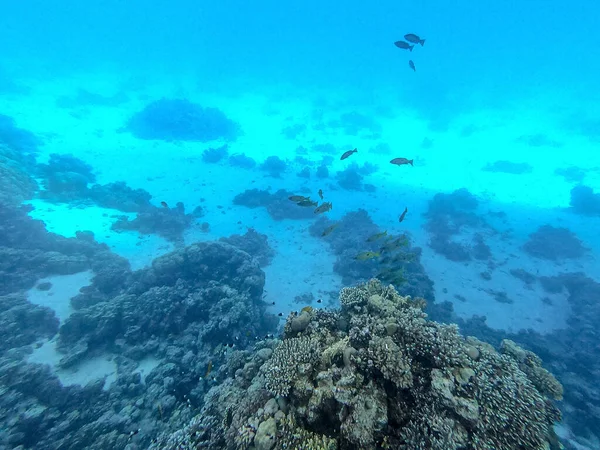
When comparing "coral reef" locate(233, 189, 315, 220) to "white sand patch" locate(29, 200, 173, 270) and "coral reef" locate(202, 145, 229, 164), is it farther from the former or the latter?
"coral reef" locate(202, 145, 229, 164)

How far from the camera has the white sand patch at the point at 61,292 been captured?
12695 millimetres

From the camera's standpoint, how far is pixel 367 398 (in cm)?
384

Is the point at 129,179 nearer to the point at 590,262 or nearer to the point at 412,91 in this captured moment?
the point at 590,262

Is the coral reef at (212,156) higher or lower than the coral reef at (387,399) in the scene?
higher

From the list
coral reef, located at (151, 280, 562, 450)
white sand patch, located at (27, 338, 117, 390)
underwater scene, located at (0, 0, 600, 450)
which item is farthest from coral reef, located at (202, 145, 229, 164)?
coral reef, located at (151, 280, 562, 450)

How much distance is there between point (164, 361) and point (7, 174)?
986 inches

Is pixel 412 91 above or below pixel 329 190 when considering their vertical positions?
above

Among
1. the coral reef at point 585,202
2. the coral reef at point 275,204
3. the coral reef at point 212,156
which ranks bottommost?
the coral reef at point 585,202

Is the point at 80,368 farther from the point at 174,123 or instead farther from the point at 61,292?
the point at 174,123

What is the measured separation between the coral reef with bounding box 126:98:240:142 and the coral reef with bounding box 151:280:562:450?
148 feet

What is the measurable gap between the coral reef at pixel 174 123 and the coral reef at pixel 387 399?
45.0m

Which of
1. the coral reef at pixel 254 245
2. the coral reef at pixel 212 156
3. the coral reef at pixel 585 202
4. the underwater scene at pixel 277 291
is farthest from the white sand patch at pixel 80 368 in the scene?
the coral reef at pixel 585 202

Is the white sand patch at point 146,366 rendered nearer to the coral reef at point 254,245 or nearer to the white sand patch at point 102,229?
the white sand patch at point 102,229

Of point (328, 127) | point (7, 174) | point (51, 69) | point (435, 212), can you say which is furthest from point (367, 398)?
point (51, 69)
